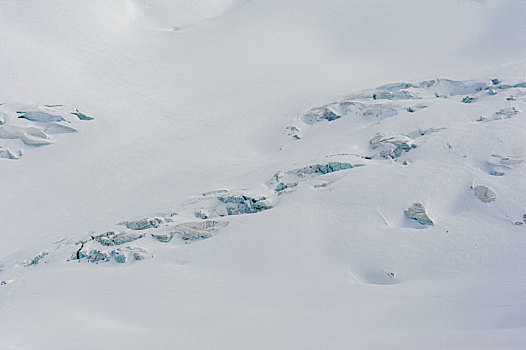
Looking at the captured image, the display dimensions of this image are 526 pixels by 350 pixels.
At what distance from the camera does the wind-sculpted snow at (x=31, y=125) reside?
72.6 ft

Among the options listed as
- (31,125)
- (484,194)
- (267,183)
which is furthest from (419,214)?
(31,125)

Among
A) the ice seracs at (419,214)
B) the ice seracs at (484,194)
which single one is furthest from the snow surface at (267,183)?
the ice seracs at (419,214)

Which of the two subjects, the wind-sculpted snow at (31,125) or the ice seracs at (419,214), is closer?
the ice seracs at (419,214)

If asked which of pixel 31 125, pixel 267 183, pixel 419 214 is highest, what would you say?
pixel 31 125

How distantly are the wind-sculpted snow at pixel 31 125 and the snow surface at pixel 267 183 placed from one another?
85 millimetres

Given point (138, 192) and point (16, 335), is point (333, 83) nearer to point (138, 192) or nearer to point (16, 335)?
point (138, 192)

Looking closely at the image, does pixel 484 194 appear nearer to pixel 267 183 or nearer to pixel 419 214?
pixel 419 214

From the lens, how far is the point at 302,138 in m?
21.4

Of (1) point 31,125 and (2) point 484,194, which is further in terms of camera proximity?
(1) point 31,125

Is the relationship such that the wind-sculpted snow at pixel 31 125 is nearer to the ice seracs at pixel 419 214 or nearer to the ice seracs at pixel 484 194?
the ice seracs at pixel 419 214

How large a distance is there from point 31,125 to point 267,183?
40.9 ft

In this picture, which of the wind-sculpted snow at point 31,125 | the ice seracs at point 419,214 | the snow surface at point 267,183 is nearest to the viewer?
the snow surface at point 267,183

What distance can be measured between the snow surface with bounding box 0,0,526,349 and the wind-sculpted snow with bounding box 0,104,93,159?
0.09m

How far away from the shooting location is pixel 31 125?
2311cm
